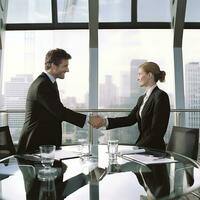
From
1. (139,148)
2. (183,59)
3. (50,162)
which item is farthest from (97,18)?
(50,162)

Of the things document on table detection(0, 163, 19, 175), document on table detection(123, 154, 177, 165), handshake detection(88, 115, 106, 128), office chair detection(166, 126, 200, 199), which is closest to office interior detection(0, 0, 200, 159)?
handshake detection(88, 115, 106, 128)

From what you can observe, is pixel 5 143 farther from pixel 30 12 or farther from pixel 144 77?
pixel 30 12

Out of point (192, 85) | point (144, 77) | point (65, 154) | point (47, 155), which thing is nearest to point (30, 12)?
point (192, 85)

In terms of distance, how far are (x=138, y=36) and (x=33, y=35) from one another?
173 centimetres

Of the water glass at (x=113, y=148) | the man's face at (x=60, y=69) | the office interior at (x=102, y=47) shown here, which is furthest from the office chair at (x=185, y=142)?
the office interior at (x=102, y=47)

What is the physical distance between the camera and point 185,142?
2.76 meters

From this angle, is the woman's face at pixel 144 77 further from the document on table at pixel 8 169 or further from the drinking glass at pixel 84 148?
the document on table at pixel 8 169

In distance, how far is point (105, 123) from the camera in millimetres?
3465

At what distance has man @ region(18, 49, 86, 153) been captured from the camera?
2709mm

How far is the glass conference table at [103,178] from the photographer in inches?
63.5

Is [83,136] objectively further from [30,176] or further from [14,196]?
[14,196]

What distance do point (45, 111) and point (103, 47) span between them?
3.23 meters

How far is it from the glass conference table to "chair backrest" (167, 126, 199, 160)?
0.53ft

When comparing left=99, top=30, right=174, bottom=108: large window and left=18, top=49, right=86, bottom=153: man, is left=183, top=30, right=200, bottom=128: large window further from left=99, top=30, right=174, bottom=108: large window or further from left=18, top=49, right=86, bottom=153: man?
left=18, top=49, right=86, bottom=153: man
